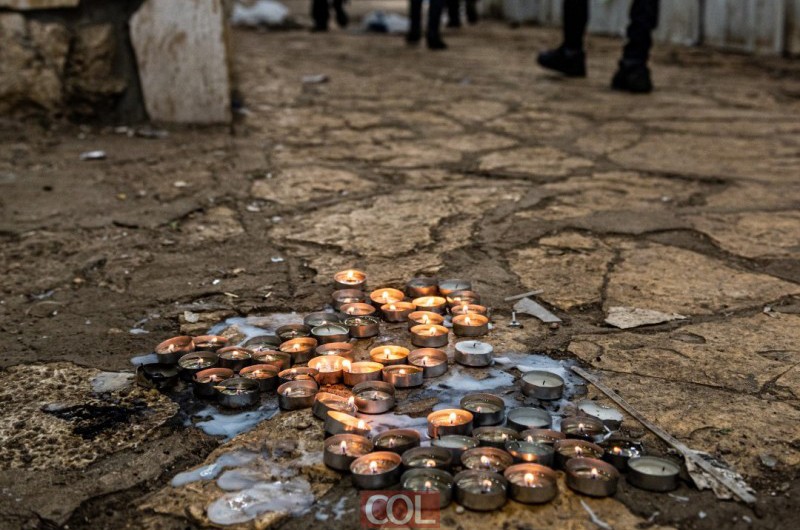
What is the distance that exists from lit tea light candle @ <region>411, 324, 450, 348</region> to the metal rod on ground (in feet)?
1.08

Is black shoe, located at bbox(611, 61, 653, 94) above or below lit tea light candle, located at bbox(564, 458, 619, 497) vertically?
above

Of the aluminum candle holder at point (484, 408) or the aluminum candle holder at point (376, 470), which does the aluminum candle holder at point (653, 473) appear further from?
the aluminum candle holder at point (376, 470)

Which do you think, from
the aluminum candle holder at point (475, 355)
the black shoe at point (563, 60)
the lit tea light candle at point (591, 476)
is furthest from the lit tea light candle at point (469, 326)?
the black shoe at point (563, 60)

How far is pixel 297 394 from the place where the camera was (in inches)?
73.4

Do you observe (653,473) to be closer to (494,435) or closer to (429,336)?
(494,435)

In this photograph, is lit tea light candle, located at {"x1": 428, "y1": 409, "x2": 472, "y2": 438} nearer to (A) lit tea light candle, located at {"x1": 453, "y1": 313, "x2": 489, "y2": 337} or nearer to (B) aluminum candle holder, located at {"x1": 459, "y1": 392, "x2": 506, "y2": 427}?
(B) aluminum candle holder, located at {"x1": 459, "y1": 392, "x2": 506, "y2": 427}

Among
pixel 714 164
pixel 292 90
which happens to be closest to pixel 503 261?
pixel 714 164

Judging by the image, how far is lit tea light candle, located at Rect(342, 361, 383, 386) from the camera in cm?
192

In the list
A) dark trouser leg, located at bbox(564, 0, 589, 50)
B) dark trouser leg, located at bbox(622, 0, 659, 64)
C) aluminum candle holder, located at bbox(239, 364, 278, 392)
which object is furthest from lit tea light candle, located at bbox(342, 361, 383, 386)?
dark trouser leg, located at bbox(564, 0, 589, 50)

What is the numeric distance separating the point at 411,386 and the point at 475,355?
0.61 feet

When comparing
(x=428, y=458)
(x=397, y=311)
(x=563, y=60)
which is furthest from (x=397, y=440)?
(x=563, y=60)

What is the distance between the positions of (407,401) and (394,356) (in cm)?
18

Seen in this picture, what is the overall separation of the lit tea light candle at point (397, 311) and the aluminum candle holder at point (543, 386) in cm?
50

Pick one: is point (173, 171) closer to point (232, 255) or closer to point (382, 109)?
point (232, 255)
